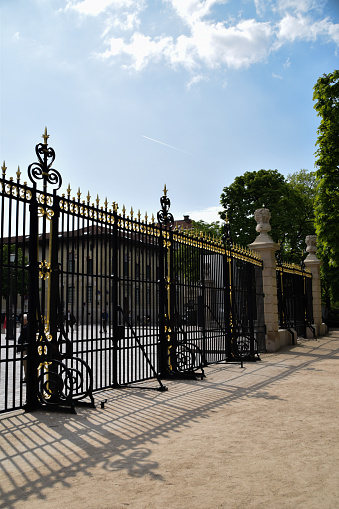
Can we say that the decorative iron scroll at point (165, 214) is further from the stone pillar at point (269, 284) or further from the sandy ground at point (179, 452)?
the stone pillar at point (269, 284)

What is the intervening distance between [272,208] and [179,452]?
103 feet

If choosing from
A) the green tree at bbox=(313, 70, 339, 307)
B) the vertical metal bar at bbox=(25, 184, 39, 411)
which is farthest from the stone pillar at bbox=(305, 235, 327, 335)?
the vertical metal bar at bbox=(25, 184, 39, 411)

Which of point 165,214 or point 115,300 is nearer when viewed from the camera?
point 115,300

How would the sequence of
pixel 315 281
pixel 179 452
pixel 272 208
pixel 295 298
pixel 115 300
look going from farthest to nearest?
pixel 272 208
pixel 315 281
pixel 295 298
pixel 115 300
pixel 179 452

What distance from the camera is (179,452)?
16.3ft

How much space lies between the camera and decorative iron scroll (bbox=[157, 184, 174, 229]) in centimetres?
1113

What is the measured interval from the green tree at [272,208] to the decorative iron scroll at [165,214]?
912 inches

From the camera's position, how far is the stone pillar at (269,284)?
16625 millimetres

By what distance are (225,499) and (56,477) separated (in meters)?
1.53

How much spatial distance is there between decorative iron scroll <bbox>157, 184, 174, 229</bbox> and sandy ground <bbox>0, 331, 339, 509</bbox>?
13.1 ft

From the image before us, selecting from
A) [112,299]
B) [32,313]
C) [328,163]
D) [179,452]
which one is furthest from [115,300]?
[328,163]

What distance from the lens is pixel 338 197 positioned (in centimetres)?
2242

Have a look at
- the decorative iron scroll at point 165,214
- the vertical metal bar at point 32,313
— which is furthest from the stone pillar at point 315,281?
the vertical metal bar at point 32,313

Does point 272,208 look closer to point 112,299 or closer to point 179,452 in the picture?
point 112,299
